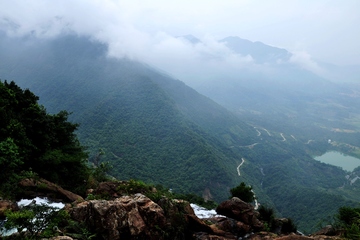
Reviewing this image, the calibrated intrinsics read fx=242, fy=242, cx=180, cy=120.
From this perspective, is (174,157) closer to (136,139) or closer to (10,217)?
(136,139)

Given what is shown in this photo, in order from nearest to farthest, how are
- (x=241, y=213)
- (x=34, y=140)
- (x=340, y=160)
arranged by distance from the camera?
(x=241, y=213), (x=34, y=140), (x=340, y=160)

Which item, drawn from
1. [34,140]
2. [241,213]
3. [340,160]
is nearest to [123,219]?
[241,213]

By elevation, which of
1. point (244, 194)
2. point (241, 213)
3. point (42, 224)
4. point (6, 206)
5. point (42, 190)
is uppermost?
point (42, 224)

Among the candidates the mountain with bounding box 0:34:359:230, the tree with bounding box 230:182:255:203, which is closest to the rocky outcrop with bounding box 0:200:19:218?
the tree with bounding box 230:182:255:203

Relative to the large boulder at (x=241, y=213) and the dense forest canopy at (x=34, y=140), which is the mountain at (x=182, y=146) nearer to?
the dense forest canopy at (x=34, y=140)

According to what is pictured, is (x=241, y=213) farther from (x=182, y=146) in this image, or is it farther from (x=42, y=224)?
(x=182, y=146)

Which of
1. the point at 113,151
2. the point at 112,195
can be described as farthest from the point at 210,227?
the point at 113,151
